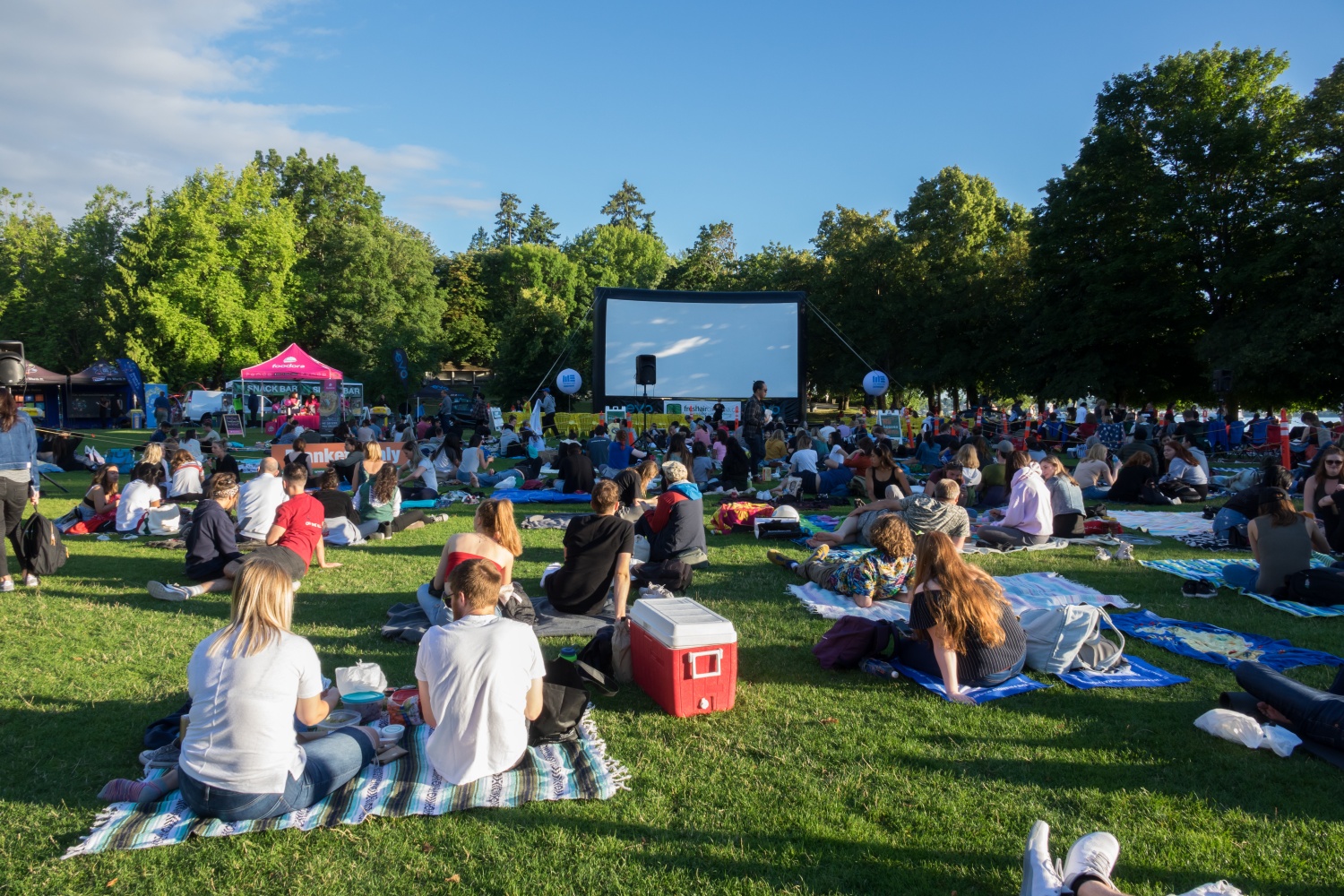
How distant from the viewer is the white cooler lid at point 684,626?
3.85m

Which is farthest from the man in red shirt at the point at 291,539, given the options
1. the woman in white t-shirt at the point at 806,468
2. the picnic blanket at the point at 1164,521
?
the picnic blanket at the point at 1164,521

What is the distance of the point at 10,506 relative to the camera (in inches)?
241

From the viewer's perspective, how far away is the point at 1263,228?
2222cm

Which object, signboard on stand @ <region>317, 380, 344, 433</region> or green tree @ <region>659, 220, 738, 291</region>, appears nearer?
signboard on stand @ <region>317, 380, 344, 433</region>

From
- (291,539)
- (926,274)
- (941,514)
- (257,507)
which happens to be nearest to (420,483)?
(257,507)

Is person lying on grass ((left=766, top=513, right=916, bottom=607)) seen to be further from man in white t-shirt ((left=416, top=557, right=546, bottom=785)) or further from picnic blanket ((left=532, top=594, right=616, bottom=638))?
man in white t-shirt ((left=416, top=557, right=546, bottom=785))

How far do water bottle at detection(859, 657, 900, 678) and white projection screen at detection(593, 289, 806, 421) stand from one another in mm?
18838

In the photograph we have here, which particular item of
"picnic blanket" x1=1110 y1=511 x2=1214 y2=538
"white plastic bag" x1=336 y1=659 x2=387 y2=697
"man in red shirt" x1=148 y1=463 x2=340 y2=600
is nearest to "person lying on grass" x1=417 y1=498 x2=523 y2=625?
"white plastic bag" x1=336 y1=659 x2=387 y2=697

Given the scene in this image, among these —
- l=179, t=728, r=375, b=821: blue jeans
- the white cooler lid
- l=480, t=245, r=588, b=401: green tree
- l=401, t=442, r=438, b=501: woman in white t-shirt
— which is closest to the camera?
l=179, t=728, r=375, b=821: blue jeans

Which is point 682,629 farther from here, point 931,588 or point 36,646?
point 36,646

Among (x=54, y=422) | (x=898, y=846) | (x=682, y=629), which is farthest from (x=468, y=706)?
(x=54, y=422)

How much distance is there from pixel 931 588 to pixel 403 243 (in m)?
39.0

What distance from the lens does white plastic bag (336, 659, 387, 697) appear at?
4047mm

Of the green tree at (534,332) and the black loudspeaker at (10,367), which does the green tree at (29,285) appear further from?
the black loudspeaker at (10,367)
